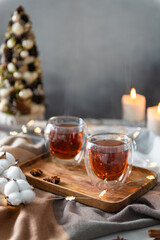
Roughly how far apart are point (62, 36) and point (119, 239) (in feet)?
6.37

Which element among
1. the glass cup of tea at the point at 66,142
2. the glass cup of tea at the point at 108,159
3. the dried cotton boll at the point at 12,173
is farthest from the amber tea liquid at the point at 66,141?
the dried cotton boll at the point at 12,173

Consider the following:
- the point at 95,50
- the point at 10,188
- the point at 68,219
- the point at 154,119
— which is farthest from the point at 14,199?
the point at 95,50

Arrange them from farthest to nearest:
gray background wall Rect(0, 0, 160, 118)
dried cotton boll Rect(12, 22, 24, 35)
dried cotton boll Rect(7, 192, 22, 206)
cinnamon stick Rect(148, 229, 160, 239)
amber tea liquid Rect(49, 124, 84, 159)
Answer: gray background wall Rect(0, 0, 160, 118)
dried cotton boll Rect(12, 22, 24, 35)
amber tea liquid Rect(49, 124, 84, 159)
dried cotton boll Rect(7, 192, 22, 206)
cinnamon stick Rect(148, 229, 160, 239)

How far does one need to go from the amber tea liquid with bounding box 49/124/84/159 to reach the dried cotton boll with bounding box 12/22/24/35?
2.97ft

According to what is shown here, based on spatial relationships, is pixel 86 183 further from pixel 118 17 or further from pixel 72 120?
pixel 118 17

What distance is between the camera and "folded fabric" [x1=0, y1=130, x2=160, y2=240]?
0.73 m

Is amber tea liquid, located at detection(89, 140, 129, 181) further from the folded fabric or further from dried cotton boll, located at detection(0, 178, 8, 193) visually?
dried cotton boll, located at detection(0, 178, 8, 193)

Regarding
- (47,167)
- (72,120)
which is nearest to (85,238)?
(47,167)

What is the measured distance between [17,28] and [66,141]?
95cm

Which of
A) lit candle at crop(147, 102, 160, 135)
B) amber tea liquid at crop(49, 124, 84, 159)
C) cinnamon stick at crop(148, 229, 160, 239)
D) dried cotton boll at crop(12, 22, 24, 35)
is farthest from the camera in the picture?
dried cotton boll at crop(12, 22, 24, 35)

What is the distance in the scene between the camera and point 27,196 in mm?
813

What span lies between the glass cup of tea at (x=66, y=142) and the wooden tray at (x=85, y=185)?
0.11 ft

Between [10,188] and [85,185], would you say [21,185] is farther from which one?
[85,185]

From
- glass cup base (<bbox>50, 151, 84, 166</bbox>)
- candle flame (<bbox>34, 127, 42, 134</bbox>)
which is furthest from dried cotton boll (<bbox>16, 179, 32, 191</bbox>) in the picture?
candle flame (<bbox>34, 127, 42, 134</bbox>)
